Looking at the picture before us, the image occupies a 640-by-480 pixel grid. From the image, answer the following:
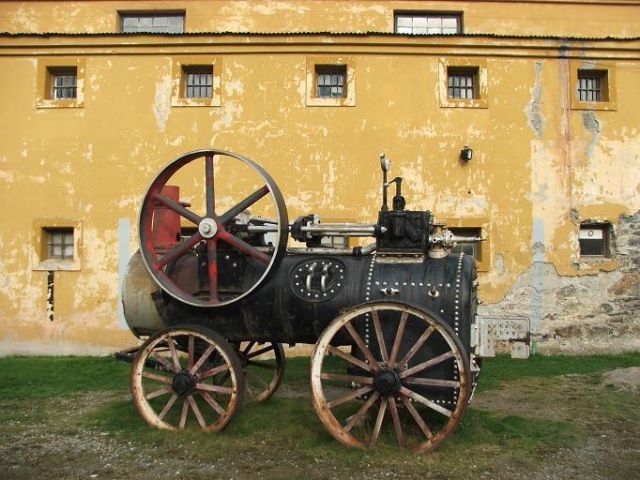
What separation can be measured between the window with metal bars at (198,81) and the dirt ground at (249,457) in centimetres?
646

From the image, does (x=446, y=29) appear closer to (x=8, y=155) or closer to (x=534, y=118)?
(x=534, y=118)

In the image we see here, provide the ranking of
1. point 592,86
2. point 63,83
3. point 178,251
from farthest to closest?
point 63,83
point 592,86
point 178,251

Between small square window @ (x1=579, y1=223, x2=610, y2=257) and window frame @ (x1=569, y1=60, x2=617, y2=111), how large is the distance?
2.22 metres

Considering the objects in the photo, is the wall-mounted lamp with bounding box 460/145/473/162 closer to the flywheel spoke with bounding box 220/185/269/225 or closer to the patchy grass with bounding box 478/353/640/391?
the patchy grass with bounding box 478/353/640/391

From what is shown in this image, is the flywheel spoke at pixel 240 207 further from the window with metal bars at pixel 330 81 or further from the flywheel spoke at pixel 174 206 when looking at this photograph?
the window with metal bars at pixel 330 81

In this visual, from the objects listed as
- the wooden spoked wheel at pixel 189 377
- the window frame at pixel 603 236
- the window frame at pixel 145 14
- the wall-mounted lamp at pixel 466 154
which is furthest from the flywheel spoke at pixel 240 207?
the window frame at pixel 145 14

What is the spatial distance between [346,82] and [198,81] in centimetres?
285

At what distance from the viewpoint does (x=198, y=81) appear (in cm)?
1138

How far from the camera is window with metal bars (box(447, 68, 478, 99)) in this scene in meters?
11.2

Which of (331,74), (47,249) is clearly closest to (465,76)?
(331,74)

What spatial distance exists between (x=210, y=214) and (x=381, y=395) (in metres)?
2.44

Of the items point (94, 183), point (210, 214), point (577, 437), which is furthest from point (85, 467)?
point (94, 183)

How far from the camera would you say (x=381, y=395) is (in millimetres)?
5285

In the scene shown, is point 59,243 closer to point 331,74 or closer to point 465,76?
point 331,74
